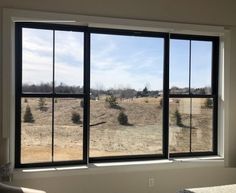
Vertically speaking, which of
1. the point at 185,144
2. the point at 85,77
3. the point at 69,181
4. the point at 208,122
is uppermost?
the point at 85,77

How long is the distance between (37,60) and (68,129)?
3.12 ft

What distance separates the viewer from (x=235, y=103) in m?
4.61

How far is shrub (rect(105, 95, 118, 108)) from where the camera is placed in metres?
4.28

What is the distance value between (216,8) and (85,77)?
211cm

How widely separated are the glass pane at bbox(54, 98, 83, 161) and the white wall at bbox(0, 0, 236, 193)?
278mm

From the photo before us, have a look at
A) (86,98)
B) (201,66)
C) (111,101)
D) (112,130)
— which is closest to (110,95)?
(111,101)

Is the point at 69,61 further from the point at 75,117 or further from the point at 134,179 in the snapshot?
the point at 134,179

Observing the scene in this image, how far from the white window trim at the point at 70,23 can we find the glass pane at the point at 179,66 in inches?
8.2

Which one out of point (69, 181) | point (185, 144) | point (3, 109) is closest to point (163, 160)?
point (185, 144)

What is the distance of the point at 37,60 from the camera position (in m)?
3.93

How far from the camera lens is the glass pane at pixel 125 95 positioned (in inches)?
166

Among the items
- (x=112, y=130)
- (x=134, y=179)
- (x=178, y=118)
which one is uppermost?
(x=178, y=118)

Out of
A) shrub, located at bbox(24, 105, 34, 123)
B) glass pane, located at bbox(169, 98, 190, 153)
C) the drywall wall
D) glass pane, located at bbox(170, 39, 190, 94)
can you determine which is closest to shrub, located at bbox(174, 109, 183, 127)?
glass pane, located at bbox(169, 98, 190, 153)

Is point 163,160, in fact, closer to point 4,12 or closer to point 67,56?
point 67,56
